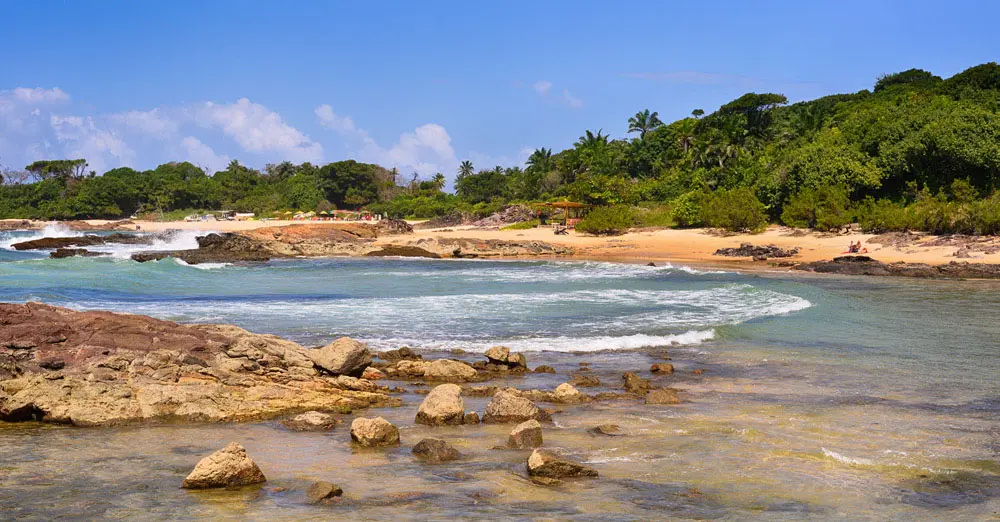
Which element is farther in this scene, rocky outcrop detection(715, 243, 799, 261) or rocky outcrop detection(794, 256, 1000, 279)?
rocky outcrop detection(715, 243, 799, 261)

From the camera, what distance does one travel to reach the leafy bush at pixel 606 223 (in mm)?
52531

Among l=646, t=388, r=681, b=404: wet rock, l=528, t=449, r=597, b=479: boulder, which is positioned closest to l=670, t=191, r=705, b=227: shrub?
l=646, t=388, r=681, b=404: wet rock

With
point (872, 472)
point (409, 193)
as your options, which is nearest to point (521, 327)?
point (872, 472)

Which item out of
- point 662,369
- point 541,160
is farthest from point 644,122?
point 662,369

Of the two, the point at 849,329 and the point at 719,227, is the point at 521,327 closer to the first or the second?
the point at 849,329

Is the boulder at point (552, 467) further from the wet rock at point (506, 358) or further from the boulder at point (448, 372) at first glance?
the wet rock at point (506, 358)

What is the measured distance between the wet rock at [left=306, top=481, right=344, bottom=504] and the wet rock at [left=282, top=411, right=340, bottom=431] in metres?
2.45

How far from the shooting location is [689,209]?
51875 millimetres

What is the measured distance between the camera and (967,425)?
9422 millimetres

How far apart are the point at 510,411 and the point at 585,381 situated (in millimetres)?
2823

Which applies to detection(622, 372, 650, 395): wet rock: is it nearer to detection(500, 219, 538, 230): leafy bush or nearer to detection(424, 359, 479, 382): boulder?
detection(424, 359, 479, 382): boulder

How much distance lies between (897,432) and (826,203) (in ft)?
121

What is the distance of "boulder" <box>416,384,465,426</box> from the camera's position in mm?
9195

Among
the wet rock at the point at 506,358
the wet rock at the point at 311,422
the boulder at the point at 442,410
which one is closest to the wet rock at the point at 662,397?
the wet rock at the point at 506,358
